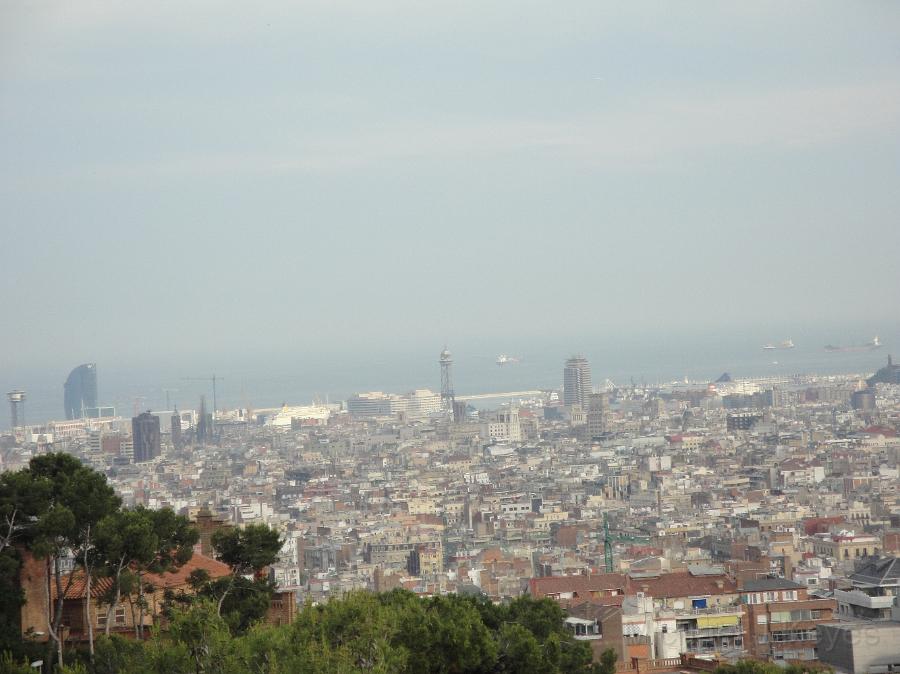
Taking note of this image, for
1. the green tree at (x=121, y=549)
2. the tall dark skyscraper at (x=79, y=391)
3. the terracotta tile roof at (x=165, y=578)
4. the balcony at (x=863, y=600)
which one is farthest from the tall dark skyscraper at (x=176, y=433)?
the green tree at (x=121, y=549)

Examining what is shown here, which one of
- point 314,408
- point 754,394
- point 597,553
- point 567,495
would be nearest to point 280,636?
point 597,553

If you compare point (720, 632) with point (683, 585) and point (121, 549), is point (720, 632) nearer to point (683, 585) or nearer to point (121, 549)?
point (683, 585)

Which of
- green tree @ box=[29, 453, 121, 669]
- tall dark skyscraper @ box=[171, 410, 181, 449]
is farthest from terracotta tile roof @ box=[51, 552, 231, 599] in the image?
tall dark skyscraper @ box=[171, 410, 181, 449]

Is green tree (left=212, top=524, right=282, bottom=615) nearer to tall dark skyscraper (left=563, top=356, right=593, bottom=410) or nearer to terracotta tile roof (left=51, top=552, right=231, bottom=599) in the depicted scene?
terracotta tile roof (left=51, top=552, right=231, bottom=599)

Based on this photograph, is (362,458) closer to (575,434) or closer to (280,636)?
(575,434)

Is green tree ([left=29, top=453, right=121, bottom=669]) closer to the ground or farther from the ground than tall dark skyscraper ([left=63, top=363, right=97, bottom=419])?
closer to the ground

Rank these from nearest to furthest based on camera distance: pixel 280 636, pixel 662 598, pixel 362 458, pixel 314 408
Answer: pixel 280 636 < pixel 662 598 < pixel 362 458 < pixel 314 408
